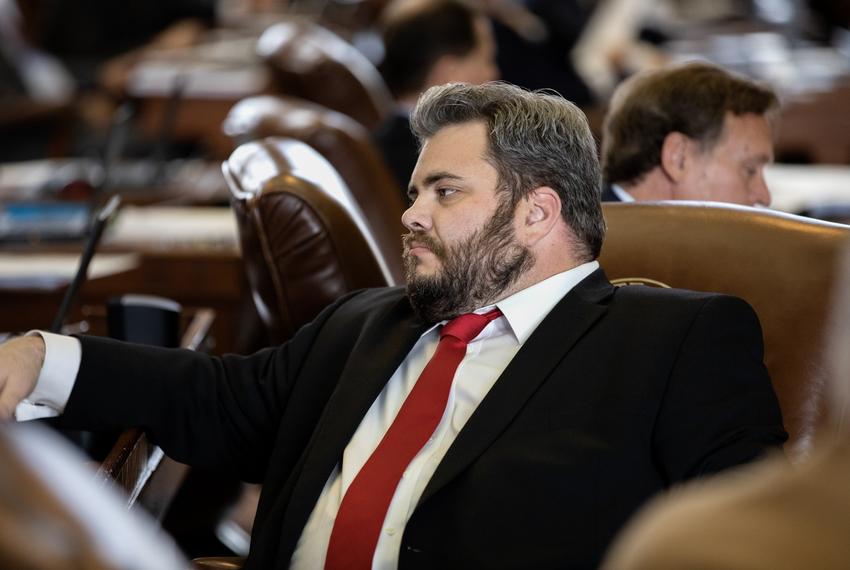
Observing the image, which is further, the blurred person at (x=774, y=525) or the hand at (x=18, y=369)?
the hand at (x=18, y=369)

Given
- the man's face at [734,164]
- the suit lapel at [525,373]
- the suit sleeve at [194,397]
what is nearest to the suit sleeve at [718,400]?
the suit lapel at [525,373]

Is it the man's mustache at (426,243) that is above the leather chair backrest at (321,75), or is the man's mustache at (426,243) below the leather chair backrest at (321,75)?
above

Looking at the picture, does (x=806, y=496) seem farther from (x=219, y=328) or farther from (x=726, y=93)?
(x=219, y=328)

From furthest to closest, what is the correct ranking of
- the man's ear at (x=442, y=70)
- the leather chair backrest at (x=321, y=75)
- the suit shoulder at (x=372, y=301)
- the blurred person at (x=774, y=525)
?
the leather chair backrest at (x=321, y=75) → the man's ear at (x=442, y=70) → the suit shoulder at (x=372, y=301) → the blurred person at (x=774, y=525)

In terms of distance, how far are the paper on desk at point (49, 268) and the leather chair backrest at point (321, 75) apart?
97 centimetres

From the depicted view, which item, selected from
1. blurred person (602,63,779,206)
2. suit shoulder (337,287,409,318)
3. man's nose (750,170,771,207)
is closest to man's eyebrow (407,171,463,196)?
suit shoulder (337,287,409,318)

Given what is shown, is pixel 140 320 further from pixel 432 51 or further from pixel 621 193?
pixel 432 51

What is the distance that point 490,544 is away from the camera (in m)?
1.47

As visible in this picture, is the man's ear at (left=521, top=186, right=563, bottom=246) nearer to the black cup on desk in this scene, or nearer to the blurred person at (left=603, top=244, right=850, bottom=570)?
the black cup on desk

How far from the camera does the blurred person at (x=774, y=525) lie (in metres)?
0.67

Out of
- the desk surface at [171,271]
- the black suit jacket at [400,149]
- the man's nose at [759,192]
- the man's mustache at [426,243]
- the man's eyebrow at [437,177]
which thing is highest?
the man's eyebrow at [437,177]

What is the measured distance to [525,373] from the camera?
Answer: 62.1 inches

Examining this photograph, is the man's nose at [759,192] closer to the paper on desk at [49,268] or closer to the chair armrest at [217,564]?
the chair armrest at [217,564]

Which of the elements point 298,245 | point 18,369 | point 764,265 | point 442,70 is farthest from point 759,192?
point 442,70
